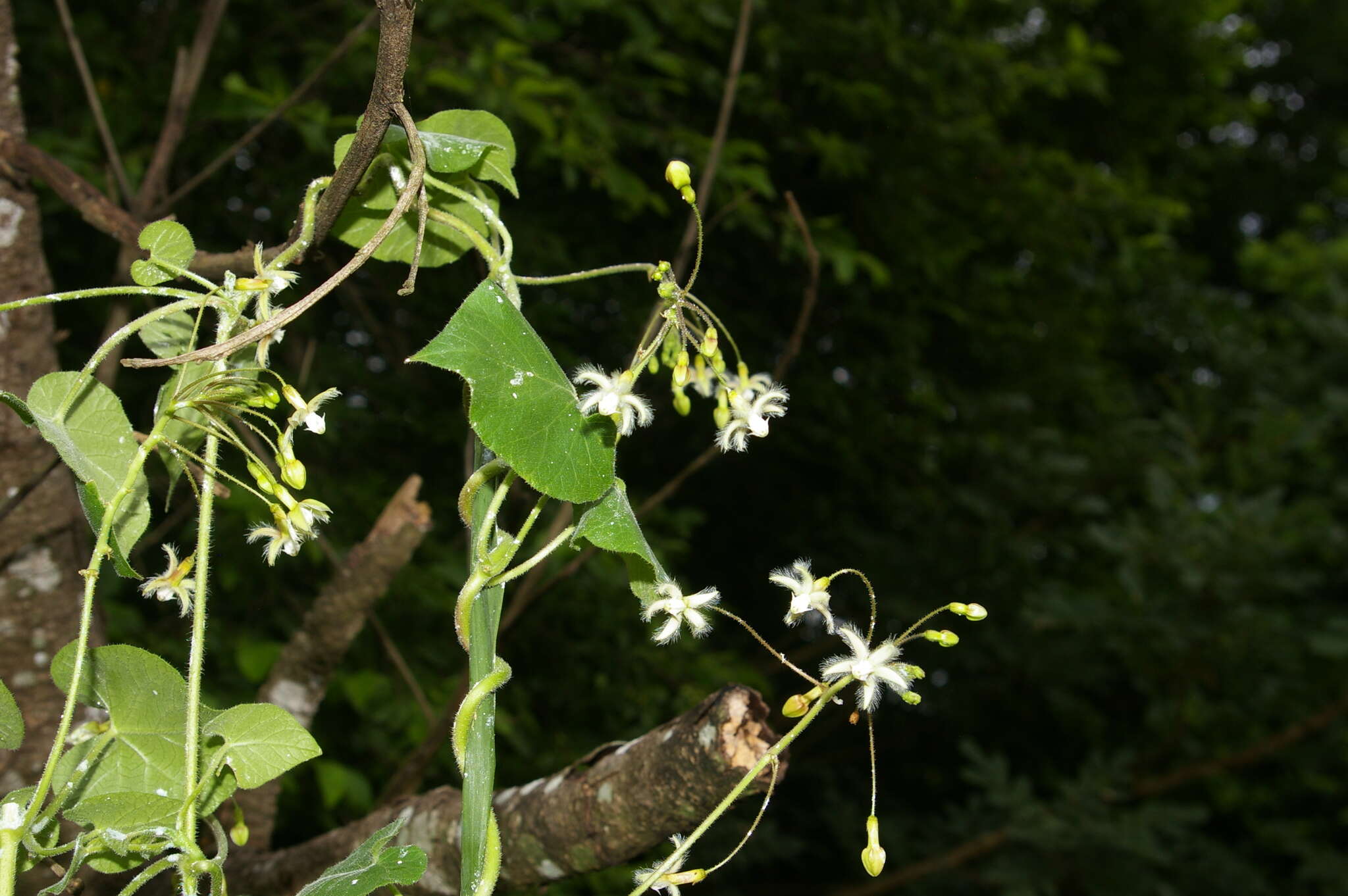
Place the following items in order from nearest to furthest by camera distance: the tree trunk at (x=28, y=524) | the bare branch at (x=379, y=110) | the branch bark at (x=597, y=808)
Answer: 1. the bare branch at (x=379, y=110)
2. the branch bark at (x=597, y=808)
3. the tree trunk at (x=28, y=524)

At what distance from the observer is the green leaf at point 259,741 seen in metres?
0.39

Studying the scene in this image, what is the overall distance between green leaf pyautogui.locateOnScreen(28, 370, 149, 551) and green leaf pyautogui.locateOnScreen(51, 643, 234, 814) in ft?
0.17

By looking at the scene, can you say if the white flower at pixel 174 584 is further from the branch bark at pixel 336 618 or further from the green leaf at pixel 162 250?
the branch bark at pixel 336 618

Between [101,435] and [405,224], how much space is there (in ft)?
0.56

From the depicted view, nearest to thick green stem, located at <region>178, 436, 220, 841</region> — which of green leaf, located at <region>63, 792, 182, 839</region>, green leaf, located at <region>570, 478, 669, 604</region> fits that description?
green leaf, located at <region>63, 792, 182, 839</region>

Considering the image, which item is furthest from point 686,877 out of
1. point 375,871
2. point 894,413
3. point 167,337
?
point 894,413

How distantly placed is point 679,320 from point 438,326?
134 cm

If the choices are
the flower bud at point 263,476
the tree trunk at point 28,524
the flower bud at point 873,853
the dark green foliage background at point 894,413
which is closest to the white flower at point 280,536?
the flower bud at point 263,476

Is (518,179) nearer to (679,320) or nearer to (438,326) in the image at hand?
(438,326)

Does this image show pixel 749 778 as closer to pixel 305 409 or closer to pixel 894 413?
pixel 305 409

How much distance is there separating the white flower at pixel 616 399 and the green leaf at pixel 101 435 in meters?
0.18

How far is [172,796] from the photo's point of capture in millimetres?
395

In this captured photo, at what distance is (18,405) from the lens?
1.14 feet

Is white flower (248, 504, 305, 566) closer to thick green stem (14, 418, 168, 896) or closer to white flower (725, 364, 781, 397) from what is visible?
thick green stem (14, 418, 168, 896)
